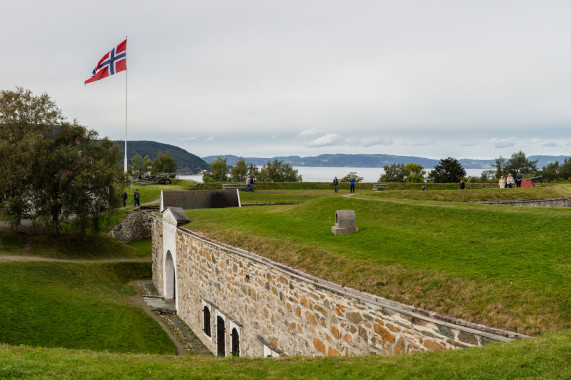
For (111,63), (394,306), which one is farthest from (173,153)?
(394,306)

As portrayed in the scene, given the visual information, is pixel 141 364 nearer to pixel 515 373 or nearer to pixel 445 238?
pixel 515 373

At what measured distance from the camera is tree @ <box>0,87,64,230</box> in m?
28.2

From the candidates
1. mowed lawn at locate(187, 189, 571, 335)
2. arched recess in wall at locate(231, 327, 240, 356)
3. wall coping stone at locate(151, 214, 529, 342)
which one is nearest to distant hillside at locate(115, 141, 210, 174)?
arched recess in wall at locate(231, 327, 240, 356)

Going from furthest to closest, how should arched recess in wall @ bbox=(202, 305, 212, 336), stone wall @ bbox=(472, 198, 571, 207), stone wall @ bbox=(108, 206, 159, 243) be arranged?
1. stone wall @ bbox=(108, 206, 159, 243)
2. stone wall @ bbox=(472, 198, 571, 207)
3. arched recess in wall @ bbox=(202, 305, 212, 336)

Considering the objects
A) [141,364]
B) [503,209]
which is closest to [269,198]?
→ [503,209]

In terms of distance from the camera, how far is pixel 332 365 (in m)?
6.67

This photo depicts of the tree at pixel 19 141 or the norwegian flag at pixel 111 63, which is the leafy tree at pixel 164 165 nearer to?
the norwegian flag at pixel 111 63

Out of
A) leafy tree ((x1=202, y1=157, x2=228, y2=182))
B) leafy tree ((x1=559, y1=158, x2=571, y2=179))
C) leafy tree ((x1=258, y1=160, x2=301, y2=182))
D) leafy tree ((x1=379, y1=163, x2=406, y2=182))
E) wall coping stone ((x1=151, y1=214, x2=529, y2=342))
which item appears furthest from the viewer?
leafy tree ((x1=258, y1=160, x2=301, y2=182))

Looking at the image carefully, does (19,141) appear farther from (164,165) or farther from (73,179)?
(164,165)

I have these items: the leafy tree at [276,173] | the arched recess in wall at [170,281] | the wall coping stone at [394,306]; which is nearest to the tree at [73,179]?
the arched recess in wall at [170,281]

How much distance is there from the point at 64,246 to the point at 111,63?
50.8ft

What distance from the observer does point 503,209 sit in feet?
46.6

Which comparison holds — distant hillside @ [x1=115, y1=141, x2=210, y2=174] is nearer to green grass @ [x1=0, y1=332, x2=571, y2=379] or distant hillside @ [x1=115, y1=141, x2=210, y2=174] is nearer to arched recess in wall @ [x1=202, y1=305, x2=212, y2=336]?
arched recess in wall @ [x1=202, y1=305, x2=212, y2=336]

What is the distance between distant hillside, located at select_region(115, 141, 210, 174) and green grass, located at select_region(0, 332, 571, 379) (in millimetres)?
166271
